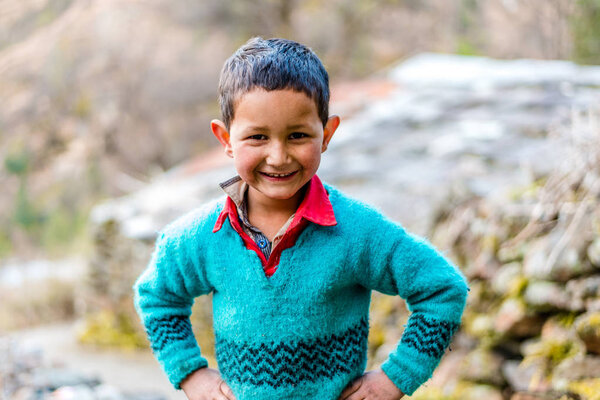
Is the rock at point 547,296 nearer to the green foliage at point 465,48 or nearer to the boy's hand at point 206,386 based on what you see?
the boy's hand at point 206,386

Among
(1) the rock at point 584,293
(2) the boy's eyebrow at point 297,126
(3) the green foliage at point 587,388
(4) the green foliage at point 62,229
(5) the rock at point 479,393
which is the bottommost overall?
(5) the rock at point 479,393

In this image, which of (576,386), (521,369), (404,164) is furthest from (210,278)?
(404,164)

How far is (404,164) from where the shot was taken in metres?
4.65

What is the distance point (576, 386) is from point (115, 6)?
31.3 ft

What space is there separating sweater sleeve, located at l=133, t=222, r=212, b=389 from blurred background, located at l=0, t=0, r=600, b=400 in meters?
1.41

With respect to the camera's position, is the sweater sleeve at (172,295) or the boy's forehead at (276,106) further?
the sweater sleeve at (172,295)

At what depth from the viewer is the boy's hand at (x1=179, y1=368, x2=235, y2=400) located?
60.2 inches

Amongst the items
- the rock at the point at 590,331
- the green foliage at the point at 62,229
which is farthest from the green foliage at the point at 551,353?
the green foliage at the point at 62,229

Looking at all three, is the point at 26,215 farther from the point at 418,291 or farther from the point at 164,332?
the point at 418,291

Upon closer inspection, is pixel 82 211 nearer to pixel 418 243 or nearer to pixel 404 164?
pixel 404 164

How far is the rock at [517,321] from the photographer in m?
2.67

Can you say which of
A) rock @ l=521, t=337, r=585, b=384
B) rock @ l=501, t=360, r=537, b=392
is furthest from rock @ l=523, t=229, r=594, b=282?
rock @ l=501, t=360, r=537, b=392

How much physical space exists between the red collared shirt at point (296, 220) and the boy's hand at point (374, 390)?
0.34 m

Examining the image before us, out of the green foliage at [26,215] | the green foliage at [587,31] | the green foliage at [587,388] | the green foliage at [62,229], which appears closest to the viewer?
the green foliage at [587,388]
